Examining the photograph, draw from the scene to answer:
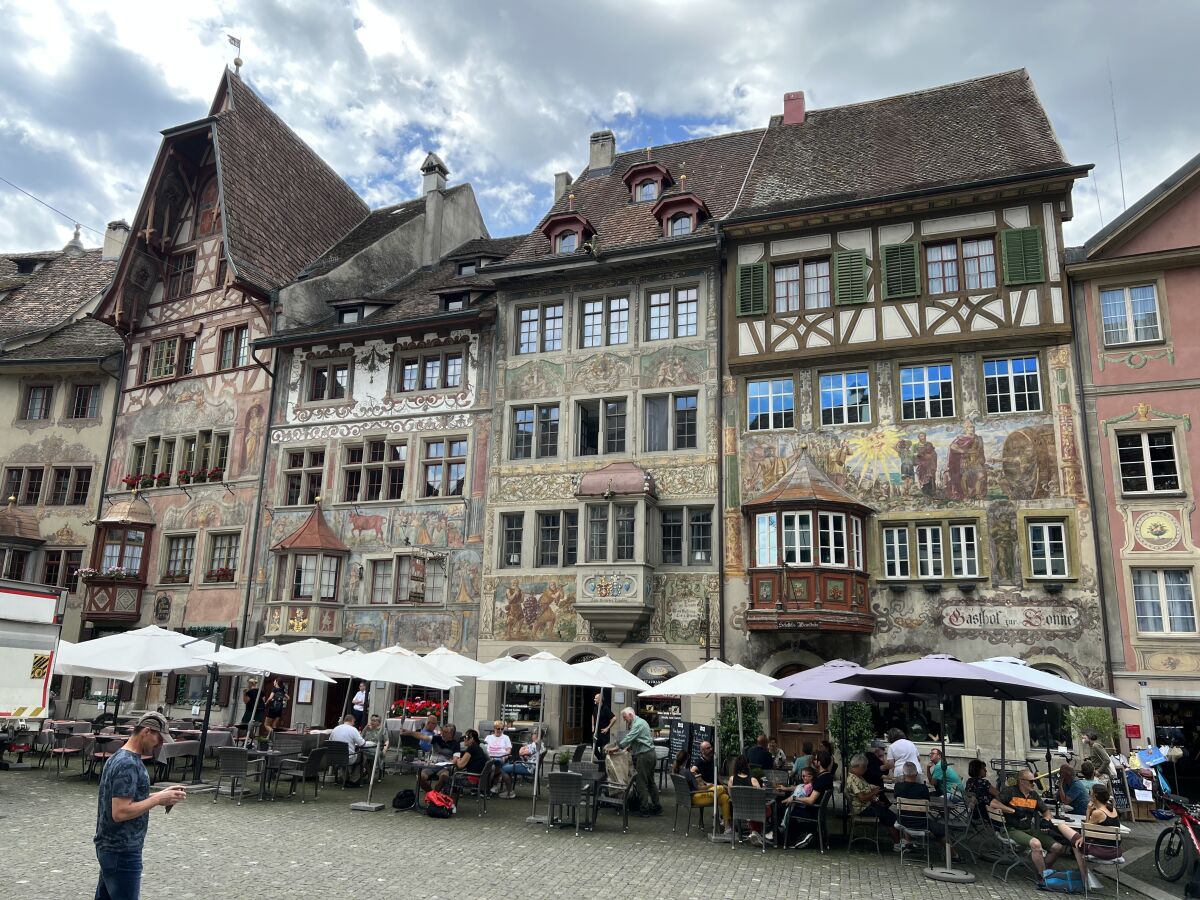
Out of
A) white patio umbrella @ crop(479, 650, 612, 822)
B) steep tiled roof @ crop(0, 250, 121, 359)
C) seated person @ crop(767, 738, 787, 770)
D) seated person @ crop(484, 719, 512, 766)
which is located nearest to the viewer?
white patio umbrella @ crop(479, 650, 612, 822)

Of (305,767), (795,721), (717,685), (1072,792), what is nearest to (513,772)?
(305,767)

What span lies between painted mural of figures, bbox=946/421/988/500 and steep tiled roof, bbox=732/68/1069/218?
18.7 ft

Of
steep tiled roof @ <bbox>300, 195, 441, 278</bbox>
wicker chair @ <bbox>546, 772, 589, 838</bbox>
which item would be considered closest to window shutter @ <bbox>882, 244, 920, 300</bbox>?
wicker chair @ <bbox>546, 772, 589, 838</bbox>

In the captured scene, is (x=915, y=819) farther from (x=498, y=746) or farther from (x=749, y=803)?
(x=498, y=746)

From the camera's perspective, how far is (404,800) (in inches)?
585

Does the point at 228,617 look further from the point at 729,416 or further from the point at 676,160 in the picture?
the point at 676,160

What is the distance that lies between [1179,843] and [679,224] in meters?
17.2

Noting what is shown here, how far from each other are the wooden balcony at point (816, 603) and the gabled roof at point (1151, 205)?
331 inches

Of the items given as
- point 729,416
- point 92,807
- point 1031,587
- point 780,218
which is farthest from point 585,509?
point 92,807

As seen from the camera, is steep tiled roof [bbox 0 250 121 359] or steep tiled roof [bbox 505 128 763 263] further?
steep tiled roof [bbox 0 250 121 359]

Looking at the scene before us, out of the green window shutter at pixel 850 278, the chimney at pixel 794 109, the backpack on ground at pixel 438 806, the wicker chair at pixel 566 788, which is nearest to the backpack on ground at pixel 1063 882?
the wicker chair at pixel 566 788

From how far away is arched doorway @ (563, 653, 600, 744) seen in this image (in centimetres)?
2239

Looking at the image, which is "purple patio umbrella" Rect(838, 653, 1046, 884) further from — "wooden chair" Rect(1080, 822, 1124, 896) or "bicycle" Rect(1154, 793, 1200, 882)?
"bicycle" Rect(1154, 793, 1200, 882)

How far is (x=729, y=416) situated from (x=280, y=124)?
72.1 ft
